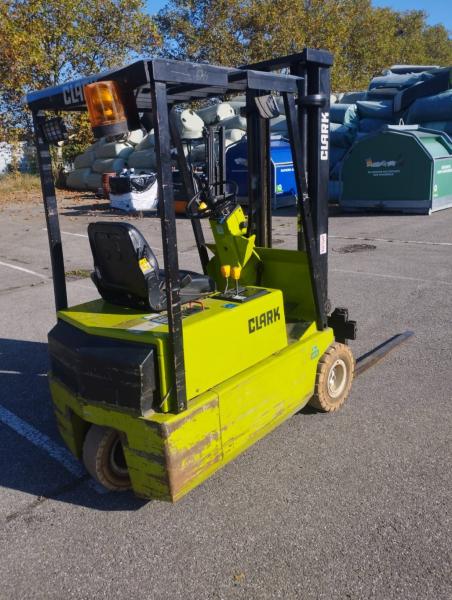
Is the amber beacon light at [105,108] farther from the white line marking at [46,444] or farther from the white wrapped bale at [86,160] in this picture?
the white wrapped bale at [86,160]

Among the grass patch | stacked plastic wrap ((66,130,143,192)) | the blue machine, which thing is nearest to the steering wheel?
the blue machine

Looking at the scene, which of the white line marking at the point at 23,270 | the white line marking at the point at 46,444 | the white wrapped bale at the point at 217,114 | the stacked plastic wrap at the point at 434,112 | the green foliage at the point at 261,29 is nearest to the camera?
the white line marking at the point at 46,444

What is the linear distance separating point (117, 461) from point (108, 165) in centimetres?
1897

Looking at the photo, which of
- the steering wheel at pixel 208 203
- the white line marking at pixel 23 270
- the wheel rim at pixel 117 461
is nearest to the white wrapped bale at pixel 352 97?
the white line marking at pixel 23 270

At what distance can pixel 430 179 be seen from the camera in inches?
545

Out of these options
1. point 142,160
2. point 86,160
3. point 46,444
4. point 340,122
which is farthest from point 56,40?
point 46,444

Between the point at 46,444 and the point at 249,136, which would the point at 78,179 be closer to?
the point at 249,136

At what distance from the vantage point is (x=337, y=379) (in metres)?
4.43

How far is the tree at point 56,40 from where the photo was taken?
22.1 metres

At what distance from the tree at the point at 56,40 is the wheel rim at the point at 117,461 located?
22.5m

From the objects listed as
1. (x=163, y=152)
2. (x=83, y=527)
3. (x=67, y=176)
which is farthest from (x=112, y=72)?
(x=67, y=176)

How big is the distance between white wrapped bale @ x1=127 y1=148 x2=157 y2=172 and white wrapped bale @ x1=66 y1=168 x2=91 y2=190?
3375 millimetres

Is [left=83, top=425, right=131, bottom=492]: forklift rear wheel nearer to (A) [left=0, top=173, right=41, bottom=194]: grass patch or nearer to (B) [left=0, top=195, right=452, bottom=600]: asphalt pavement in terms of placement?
(B) [left=0, top=195, right=452, bottom=600]: asphalt pavement

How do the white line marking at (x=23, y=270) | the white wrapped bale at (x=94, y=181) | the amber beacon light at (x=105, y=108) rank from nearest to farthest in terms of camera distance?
the amber beacon light at (x=105, y=108)
the white line marking at (x=23, y=270)
the white wrapped bale at (x=94, y=181)
